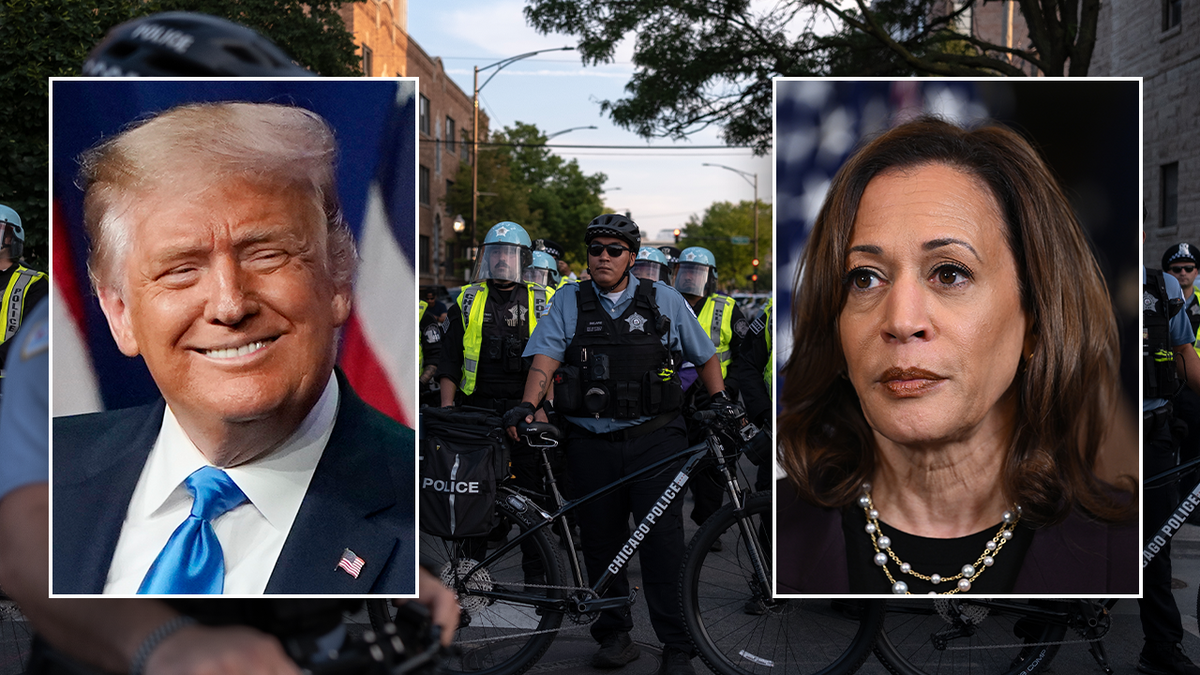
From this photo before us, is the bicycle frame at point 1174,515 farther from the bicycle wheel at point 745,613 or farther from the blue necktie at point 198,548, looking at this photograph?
the blue necktie at point 198,548

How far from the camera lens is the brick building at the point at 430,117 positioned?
3597 centimetres

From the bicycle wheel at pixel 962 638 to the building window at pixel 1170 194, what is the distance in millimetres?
18494

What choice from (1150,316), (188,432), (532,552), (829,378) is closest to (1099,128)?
(829,378)

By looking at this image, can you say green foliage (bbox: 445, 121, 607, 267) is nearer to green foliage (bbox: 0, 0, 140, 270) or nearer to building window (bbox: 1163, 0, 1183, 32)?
building window (bbox: 1163, 0, 1183, 32)

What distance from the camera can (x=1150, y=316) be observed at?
525cm

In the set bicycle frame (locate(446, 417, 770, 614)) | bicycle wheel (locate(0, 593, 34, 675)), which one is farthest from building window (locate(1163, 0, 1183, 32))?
bicycle wheel (locate(0, 593, 34, 675))

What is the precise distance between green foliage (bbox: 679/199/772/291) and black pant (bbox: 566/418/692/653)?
3441 inches

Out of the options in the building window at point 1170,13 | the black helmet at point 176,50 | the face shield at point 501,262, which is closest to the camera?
the black helmet at point 176,50

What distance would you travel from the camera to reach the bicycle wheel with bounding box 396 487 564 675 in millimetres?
4723

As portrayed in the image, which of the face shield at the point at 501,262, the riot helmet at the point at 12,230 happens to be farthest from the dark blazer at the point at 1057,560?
the riot helmet at the point at 12,230

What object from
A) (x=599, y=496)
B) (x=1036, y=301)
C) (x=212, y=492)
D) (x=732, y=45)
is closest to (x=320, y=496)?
(x=212, y=492)

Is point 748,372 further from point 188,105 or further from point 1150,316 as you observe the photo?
point 188,105

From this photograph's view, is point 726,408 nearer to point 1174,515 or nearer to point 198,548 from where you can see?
point 1174,515

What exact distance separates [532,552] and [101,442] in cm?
197
